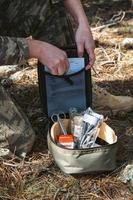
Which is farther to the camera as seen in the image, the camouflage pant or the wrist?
the camouflage pant

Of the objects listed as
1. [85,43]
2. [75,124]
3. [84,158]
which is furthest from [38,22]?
[84,158]

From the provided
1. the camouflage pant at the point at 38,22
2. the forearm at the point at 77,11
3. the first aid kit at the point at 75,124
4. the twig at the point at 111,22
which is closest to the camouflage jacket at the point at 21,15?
the camouflage pant at the point at 38,22

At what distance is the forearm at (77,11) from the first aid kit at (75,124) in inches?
7.8

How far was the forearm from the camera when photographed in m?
2.85

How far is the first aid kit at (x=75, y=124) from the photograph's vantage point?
2.46m

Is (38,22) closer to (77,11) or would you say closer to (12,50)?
(77,11)

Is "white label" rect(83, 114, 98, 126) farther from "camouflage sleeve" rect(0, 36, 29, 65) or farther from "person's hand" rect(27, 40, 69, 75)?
"camouflage sleeve" rect(0, 36, 29, 65)

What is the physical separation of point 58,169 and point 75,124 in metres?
0.25

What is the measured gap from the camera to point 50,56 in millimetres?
2488

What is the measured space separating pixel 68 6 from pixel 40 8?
19cm

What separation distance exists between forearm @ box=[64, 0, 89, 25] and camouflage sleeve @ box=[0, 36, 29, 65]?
1.50 ft

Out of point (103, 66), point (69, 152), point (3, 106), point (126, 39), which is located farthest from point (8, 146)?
point (126, 39)

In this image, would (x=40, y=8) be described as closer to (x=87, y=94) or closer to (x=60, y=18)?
(x=60, y=18)

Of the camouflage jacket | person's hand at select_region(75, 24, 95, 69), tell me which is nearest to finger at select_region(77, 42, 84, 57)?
person's hand at select_region(75, 24, 95, 69)
